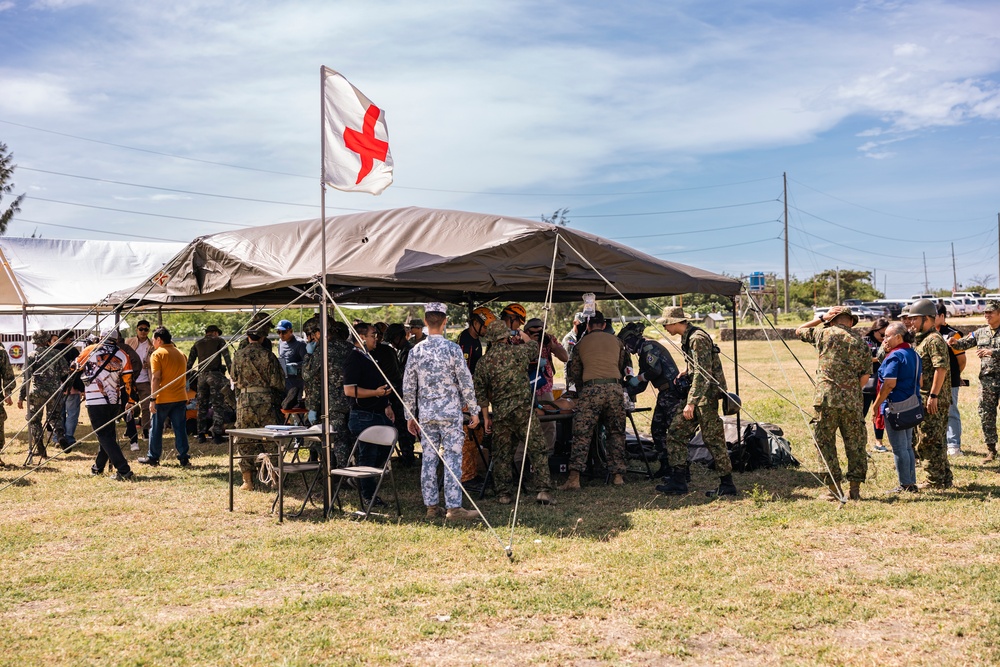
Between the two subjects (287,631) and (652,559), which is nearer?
(287,631)

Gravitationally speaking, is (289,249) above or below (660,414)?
above

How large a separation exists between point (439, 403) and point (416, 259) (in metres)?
1.51

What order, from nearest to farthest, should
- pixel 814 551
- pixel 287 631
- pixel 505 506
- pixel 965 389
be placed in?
pixel 287 631, pixel 814 551, pixel 505 506, pixel 965 389

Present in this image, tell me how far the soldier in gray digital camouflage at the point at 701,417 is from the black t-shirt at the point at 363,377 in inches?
112

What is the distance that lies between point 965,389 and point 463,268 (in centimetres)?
1375

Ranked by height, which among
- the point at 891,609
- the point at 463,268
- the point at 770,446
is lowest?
the point at 891,609

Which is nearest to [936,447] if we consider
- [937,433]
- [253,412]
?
[937,433]

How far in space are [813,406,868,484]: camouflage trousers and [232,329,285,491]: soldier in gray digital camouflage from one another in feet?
17.8

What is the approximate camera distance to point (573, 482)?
8719 mm

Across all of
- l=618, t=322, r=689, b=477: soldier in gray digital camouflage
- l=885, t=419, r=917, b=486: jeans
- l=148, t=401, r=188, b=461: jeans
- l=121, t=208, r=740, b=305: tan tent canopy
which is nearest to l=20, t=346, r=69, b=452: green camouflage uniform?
l=148, t=401, r=188, b=461: jeans

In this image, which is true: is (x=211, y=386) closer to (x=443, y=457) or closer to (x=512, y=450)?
(x=512, y=450)

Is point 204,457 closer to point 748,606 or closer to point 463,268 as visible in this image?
point 463,268

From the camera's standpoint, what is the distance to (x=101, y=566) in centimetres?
627

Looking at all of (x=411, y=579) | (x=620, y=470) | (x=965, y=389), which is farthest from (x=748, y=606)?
(x=965, y=389)
